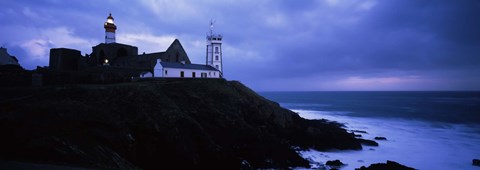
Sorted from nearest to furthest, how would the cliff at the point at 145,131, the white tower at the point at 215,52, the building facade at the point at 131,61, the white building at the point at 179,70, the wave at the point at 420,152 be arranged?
1. the cliff at the point at 145,131
2. the wave at the point at 420,152
3. the building facade at the point at 131,61
4. the white building at the point at 179,70
5. the white tower at the point at 215,52

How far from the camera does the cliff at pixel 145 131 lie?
32.7ft

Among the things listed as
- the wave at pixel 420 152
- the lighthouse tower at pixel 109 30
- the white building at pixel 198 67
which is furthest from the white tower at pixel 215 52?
the wave at pixel 420 152

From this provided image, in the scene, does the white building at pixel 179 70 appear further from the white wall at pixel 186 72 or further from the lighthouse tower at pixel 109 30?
the lighthouse tower at pixel 109 30

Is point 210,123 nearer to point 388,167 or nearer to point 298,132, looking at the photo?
point 298,132

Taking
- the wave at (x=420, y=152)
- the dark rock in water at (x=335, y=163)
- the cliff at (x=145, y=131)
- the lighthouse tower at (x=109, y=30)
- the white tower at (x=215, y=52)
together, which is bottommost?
the wave at (x=420, y=152)

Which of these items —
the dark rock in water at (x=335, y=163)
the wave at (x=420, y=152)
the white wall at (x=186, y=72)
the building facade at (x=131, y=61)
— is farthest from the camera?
the white wall at (x=186, y=72)

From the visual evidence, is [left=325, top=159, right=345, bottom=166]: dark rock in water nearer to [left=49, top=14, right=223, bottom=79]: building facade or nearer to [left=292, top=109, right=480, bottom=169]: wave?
[left=292, top=109, right=480, bottom=169]: wave

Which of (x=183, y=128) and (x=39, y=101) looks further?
(x=183, y=128)

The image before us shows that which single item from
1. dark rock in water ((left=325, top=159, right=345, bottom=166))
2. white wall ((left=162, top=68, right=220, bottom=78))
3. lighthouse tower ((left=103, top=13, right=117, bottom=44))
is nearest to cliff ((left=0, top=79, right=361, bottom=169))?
dark rock in water ((left=325, top=159, right=345, bottom=166))

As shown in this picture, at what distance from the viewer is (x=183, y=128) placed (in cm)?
1612

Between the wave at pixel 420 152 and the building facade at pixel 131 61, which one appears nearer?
the wave at pixel 420 152

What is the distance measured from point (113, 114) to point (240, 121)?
9606 millimetres

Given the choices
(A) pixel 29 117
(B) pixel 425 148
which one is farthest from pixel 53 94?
(B) pixel 425 148

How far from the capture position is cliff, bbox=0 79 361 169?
32.7 ft
